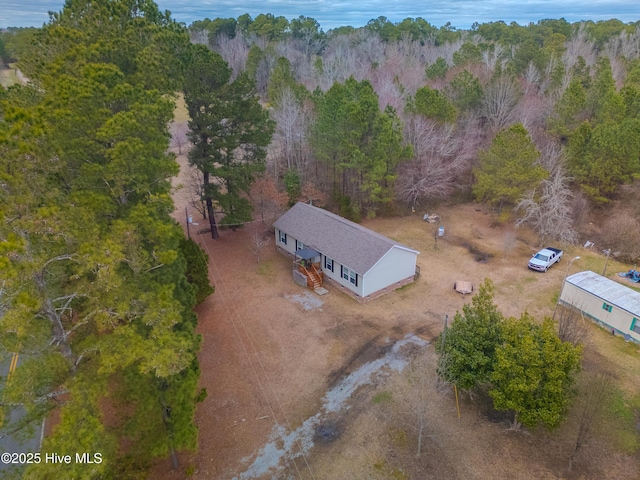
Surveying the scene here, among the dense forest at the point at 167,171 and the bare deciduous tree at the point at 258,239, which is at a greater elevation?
the dense forest at the point at 167,171

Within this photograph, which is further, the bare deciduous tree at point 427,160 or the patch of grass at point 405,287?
the bare deciduous tree at point 427,160

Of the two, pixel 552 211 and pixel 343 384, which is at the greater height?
pixel 552 211

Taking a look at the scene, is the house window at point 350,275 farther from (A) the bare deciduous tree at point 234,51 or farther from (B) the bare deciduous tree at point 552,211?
(A) the bare deciduous tree at point 234,51

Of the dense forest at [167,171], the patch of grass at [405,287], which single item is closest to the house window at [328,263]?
the patch of grass at [405,287]

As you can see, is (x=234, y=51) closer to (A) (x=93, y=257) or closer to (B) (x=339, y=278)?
(B) (x=339, y=278)

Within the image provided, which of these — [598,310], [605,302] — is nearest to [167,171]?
[605,302]

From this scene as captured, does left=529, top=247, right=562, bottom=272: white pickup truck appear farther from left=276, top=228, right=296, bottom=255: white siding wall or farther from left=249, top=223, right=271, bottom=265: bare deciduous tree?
left=249, top=223, right=271, bottom=265: bare deciduous tree

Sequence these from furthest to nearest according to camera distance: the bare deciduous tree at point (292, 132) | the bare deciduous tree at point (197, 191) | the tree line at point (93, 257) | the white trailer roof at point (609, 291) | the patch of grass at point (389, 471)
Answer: the bare deciduous tree at point (292, 132) < the bare deciduous tree at point (197, 191) < the white trailer roof at point (609, 291) < the patch of grass at point (389, 471) < the tree line at point (93, 257)

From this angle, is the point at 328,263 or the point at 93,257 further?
the point at 328,263
